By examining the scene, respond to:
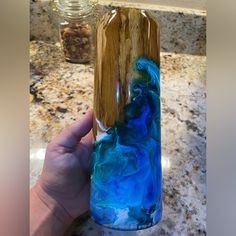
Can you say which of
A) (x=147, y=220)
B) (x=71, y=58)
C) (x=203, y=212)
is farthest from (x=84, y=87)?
(x=203, y=212)

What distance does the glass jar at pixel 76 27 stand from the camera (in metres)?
0.84

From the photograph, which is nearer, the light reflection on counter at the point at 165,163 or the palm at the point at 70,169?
the palm at the point at 70,169

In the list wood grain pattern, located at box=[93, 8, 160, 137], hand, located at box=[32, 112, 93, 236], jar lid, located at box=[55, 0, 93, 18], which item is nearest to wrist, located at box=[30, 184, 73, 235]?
hand, located at box=[32, 112, 93, 236]

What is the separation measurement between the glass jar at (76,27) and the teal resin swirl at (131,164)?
218mm

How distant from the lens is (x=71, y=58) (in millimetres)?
855

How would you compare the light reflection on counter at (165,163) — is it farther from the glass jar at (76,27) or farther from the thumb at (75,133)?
the glass jar at (76,27)

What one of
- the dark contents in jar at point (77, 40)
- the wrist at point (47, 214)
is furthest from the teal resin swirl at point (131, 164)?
the dark contents in jar at point (77, 40)

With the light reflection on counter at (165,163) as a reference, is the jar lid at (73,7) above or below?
above

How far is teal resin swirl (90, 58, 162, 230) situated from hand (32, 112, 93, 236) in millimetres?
81

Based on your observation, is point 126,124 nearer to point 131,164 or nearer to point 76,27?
point 131,164

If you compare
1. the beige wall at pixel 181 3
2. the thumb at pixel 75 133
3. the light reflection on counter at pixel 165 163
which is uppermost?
the beige wall at pixel 181 3

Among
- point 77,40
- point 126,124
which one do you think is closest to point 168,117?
point 126,124

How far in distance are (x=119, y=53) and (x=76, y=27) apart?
215mm

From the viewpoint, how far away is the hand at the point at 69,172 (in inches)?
30.5
